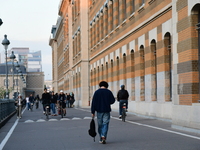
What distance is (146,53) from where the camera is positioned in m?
23.9

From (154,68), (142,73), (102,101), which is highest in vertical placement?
(154,68)

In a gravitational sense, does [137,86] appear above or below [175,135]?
above

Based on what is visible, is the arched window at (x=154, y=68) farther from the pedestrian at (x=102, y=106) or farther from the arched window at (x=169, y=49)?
the pedestrian at (x=102, y=106)

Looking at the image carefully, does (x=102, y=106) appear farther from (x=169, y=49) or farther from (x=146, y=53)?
(x=146, y=53)

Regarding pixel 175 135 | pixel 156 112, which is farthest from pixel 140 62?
pixel 175 135

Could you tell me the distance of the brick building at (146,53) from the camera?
15.1 metres

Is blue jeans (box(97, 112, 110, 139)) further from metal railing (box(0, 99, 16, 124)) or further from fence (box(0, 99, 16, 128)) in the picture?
metal railing (box(0, 99, 16, 124))

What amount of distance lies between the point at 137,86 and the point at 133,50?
266 centimetres

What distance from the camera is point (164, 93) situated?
68.1 feet

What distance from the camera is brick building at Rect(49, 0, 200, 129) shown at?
1508 centimetres

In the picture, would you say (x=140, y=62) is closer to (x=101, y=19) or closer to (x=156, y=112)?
(x=156, y=112)

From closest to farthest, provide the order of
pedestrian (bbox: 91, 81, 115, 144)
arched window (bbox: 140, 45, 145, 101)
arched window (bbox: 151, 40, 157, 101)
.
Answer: pedestrian (bbox: 91, 81, 115, 144)
arched window (bbox: 151, 40, 157, 101)
arched window (bbox: 140, 45, 145, 101)

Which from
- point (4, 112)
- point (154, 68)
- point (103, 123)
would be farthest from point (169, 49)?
point (103, 123)

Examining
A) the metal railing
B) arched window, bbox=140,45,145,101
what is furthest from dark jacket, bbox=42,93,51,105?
arched window, bbox=140,45,145,101
